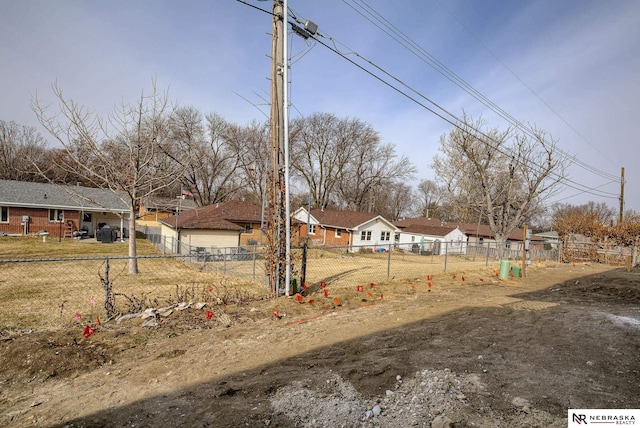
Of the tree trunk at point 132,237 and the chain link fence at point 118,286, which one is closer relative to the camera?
the chain link fence at point 118,286

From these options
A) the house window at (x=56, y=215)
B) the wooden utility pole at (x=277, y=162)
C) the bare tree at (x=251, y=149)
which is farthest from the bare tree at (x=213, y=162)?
the wooden utility pole at (x=277, y=162)

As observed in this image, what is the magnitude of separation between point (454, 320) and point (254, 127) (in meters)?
41.1

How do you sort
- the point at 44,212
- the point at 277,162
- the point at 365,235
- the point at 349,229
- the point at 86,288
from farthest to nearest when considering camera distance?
1. the point at 365,235
2. the point at 349,229
3. the point at 44,212
4. the point at 86,288
5. the point at 277,162

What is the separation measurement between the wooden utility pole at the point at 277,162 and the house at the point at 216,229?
1015cm

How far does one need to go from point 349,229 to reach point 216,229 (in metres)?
15.0

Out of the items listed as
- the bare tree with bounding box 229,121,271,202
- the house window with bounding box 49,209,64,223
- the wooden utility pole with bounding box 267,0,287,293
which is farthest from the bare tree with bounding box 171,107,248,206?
the wooden utility pole with bounding box 267,0,287,293

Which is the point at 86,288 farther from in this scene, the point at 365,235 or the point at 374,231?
the point at 374,231

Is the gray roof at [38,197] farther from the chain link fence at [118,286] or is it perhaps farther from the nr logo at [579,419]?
the nr logo at [579,419]

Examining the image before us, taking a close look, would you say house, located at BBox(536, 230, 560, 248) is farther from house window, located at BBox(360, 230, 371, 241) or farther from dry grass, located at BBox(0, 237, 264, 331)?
dry grass, located at BBox(0, 237, 264, 331)

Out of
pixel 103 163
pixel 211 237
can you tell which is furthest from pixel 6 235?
pixel 103 163

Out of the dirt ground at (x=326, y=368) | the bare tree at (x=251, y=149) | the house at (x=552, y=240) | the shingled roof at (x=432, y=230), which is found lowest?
the dirt ground at (x=326, y=368)

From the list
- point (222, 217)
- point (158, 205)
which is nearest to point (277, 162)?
point (158, 205)

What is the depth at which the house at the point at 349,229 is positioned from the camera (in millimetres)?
33094

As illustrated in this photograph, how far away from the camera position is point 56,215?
26406 millimetres
